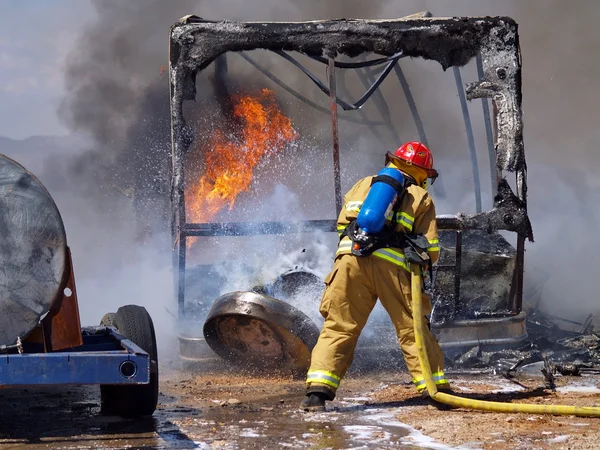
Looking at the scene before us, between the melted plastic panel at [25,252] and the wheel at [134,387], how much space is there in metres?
0.84

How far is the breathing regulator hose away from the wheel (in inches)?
63.0

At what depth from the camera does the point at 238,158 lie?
379 inches

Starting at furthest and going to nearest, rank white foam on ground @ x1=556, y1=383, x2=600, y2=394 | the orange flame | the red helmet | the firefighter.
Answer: the orange flame → white foam on ground @ x1=556, y1=383, x2=600, y2=394 → the red helmet → the firefighter

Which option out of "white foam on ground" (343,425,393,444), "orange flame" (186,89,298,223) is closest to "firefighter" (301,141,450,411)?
"white foam on ground" (343,425,393,444)

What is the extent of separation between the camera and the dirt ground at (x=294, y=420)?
440 cm

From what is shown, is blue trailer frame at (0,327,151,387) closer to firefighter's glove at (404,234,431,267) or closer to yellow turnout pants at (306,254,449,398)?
yellow turnout pants at (306,254,449,398)

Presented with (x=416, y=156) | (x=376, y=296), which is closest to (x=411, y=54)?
(x=416, y=156)

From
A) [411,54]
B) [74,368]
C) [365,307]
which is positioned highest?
[411,54]

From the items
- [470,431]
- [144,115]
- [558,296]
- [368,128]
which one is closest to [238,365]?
[470,431]

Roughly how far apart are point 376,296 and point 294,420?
104cm

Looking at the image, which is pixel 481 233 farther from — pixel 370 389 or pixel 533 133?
pixel 533 133

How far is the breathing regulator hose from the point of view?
4828 mm

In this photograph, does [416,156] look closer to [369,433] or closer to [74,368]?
[369,433]

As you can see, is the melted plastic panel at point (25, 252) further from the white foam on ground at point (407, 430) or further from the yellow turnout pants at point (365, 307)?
the white foam on ground at point (407, 430)
